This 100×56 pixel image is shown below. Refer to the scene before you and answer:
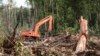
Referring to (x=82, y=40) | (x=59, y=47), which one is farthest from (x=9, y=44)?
(x=82, y=40)

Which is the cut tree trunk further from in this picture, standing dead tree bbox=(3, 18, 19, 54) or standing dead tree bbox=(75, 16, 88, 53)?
standing dead tree bbox=(3, 18, 19, 54)

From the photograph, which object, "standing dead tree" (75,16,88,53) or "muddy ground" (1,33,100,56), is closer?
"muddy ground" (1,33,100,56)

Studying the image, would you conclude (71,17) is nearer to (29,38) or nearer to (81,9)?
(81,9)

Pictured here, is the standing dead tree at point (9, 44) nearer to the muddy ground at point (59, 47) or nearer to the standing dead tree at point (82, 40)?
the muddy ground at point (59, 47)

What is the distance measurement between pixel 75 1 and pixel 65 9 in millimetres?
1307

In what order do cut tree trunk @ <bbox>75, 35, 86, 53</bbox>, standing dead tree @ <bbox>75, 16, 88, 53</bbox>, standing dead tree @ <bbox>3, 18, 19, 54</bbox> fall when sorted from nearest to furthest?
1. standing dead tree @ <bbox>3, 18, 19, 54</bbox>
2. cut tree trunk @ <bbox>75, 35, 86, 53</bbox>
3. standing dead tree @ <bbox>75, 16, 88, 53</bbox>

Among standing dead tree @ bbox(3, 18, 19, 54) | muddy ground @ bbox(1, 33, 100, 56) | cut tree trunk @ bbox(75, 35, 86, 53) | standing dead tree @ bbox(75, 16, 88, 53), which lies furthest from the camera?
standing dead tree @ bbox(75, 16, 88, 53)

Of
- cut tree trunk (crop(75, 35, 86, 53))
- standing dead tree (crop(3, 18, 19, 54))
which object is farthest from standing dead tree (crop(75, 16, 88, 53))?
standing dead tree (crop(3, 18, 19, 54))

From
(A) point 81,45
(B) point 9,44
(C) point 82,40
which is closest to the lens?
(B) point 9,44

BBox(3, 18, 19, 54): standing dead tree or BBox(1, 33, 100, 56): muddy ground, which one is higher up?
BBox(3, 18, 19, 54): standing dead tree

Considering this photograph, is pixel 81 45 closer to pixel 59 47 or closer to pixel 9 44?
pixel 59 47

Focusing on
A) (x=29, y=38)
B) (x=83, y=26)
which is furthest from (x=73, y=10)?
(x=83, y=26)

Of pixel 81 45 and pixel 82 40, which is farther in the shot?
pixel 82 40

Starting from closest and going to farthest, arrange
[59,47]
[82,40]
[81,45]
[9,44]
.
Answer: [9,44], [81,45], [59,47], [82,40]
